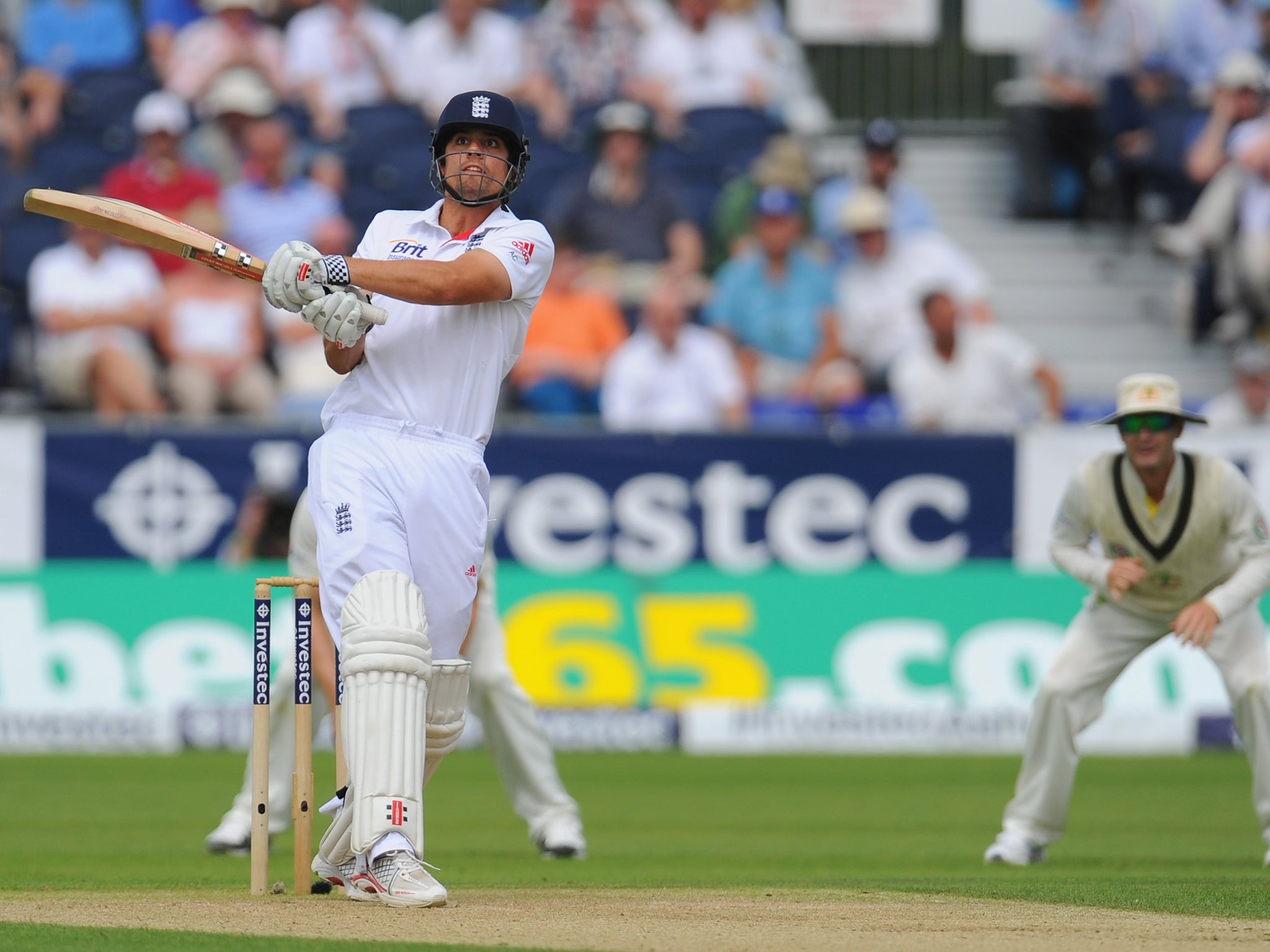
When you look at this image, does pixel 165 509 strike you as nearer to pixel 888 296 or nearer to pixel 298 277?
pixel 888 296

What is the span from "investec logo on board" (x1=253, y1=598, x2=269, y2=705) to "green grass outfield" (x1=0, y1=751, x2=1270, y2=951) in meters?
0.74

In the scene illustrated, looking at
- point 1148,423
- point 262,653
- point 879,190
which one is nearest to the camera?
point 262,653

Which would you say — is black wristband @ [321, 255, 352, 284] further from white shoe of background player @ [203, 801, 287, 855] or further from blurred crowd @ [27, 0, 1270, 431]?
blurred crowd @ [27, 0, 1270, 431]

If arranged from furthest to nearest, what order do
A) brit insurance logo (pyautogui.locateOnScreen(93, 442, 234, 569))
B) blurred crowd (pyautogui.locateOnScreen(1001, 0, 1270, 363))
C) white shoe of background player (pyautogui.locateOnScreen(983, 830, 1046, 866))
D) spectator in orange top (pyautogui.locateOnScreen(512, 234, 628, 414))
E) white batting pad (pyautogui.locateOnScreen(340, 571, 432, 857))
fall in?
blurred crowd (pyautogui.locateOnScreen(1001, 0, 1270, 363)), spectator in orange top (pyautogui.locateOnScreen(512, 234, 628, 414)), brit insurance logo (pyautogui.locateOnScreen(93, 442, 234, 569)), white shoe of background player (pyautogui.locateOnScreen(983, 830, 1046, 866)), white batting pad (pyautogui.locateOnScreen(340, 571, 432, 857))

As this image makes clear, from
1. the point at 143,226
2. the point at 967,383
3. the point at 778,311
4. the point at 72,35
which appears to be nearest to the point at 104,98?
the point at 72,35

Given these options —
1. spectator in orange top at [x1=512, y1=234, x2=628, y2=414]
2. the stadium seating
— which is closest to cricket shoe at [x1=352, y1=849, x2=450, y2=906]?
spectator in orange top at [x1=512, y1=234, x2=628, y2=414]

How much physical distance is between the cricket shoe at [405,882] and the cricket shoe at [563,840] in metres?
2.06

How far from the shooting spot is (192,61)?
13953 mm

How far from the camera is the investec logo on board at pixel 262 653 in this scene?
530cm

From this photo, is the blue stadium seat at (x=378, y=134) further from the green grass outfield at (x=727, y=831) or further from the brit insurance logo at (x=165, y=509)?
the green grass outfield at (x=727, y=831)

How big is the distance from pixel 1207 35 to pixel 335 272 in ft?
39.2

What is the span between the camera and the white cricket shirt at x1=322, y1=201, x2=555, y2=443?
5.29m

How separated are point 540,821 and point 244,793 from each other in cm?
104

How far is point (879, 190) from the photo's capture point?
1376cm
